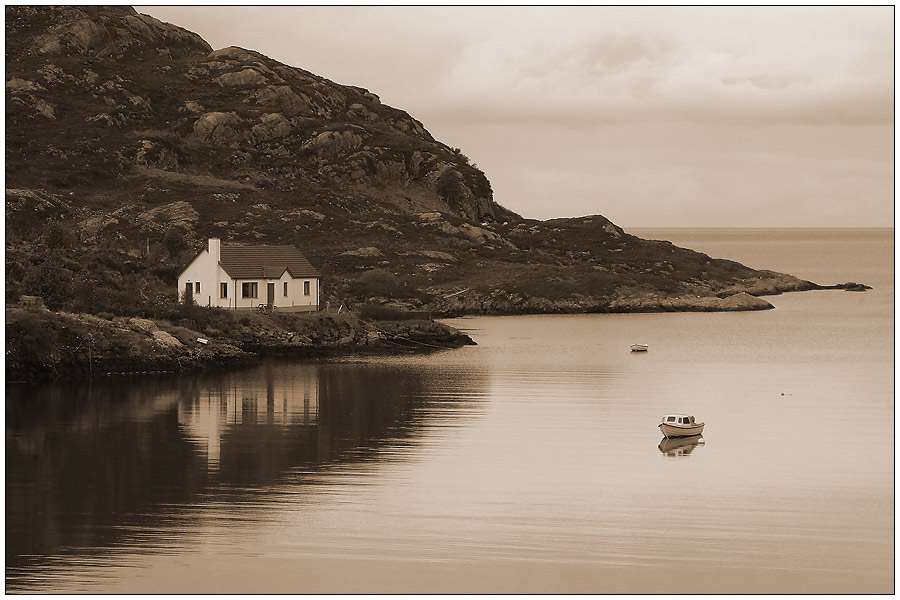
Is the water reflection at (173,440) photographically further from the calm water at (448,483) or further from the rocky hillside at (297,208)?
the rocky hillside at (297,208)

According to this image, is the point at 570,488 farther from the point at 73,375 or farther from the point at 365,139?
the point at 365,139

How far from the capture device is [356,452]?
128 feet

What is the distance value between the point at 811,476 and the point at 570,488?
7927 mm

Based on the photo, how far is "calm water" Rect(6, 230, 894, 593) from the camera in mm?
24125

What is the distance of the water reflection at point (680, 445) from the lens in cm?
3950

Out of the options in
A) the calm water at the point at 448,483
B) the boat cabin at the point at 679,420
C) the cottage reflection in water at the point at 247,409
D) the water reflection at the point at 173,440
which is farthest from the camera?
the cottage reflection in water at the point at 247,409

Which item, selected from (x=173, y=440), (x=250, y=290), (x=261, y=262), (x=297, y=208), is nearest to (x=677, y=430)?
(x=173, y=440)

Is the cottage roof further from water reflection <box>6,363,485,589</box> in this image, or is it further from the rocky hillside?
water reflection <box>6,363,485,589</box>

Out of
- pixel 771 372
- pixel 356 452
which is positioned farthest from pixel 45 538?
pixel 771 372

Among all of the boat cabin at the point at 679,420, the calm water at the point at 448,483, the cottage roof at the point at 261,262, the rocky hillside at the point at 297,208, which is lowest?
the calm water at the point at 448,483

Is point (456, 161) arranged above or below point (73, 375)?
above

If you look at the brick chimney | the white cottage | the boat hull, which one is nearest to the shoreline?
the white cottage

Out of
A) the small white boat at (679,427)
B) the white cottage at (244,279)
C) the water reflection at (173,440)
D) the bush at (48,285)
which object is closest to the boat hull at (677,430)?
the small white boat at (679,427)

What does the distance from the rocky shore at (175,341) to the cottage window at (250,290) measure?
4253mm
